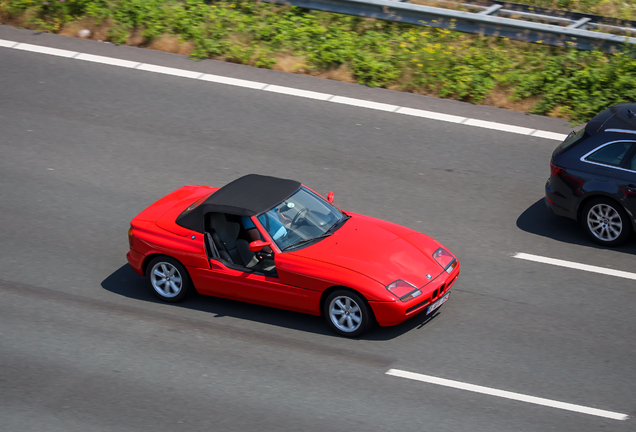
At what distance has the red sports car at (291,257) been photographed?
8047mm

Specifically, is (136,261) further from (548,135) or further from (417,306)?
(548,135)

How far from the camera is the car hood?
8.13 metres

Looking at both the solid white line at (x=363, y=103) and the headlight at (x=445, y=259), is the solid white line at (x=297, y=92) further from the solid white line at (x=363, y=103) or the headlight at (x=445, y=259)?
the headlight at (x=445, y=259)

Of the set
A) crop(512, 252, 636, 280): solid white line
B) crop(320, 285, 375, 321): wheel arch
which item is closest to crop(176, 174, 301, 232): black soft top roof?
crop(320, 285, 375, 321): wheel arch

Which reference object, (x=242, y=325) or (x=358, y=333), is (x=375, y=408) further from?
(x=242, y=325)

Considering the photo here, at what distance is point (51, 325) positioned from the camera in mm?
8531

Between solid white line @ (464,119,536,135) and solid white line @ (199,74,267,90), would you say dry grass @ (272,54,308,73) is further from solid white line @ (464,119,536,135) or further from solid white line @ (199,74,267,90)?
solid white line @ (464,119,536,135)

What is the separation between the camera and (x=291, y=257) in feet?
27.2

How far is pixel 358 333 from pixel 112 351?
2575 millimetres

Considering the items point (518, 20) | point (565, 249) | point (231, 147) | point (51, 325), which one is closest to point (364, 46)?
point (518, 20)

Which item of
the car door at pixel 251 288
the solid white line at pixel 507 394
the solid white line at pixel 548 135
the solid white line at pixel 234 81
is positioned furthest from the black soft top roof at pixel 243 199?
the solid white line at pixel 548 135

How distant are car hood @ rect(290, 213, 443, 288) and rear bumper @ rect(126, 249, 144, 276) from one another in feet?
6.32

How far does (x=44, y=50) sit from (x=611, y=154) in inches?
421

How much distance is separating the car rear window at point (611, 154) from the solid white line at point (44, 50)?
9.89m
